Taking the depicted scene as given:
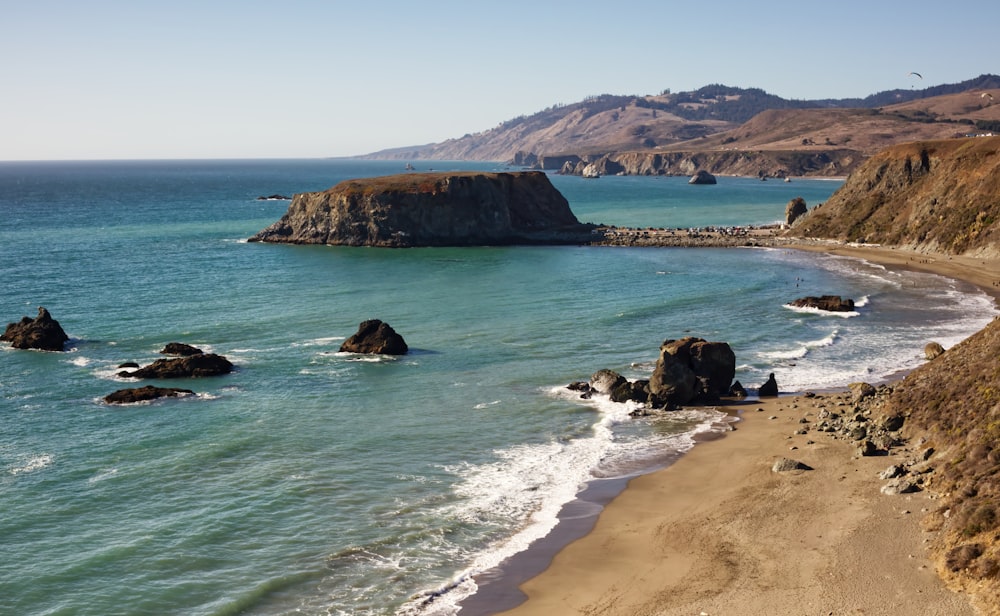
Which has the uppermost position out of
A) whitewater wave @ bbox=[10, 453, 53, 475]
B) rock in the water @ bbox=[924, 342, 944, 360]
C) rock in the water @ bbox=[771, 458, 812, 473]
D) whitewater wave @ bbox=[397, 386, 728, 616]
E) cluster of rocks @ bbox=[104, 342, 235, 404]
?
rock in the water @ bbox=[924, 342, 944, 360]

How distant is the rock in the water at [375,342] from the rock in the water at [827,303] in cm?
3485

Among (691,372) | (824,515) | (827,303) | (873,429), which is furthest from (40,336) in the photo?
(827,303)

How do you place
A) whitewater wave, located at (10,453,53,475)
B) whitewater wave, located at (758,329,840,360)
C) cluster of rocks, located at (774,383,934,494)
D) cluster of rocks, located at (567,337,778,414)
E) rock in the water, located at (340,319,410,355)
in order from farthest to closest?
rock in the water, located at (340,319,410,355) → whitewater wave, located at (758,329,840,360) → cluster of rocks, located at (567,337,778,414) → whitewater wave, located at (10,453,53,475) → cluster of rocks, located at (774,383,934,494)

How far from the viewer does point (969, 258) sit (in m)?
92.8

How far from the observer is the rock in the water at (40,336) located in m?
56.9

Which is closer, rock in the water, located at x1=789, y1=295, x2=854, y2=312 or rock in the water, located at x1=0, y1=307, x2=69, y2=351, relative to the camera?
rock in the water, located at x1=0, y1=307, x2=69, y2=351

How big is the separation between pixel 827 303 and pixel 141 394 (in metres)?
52.4

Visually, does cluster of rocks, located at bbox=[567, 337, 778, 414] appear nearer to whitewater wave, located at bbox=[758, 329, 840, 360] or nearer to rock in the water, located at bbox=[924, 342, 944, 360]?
whitewater wave, located at bbox=[758, 329, 840, 360]

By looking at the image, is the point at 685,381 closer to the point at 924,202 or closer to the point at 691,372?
the point at 691,372

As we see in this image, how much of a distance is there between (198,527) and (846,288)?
6730 centimetres

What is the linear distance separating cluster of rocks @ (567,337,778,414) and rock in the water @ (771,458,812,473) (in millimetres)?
10573

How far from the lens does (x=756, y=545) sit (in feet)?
95.5

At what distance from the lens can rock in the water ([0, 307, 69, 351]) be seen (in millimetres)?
56938

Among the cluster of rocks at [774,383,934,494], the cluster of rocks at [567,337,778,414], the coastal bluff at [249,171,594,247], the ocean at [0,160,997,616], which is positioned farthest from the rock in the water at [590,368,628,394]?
the coastal bluff at [249,171,594,247]
